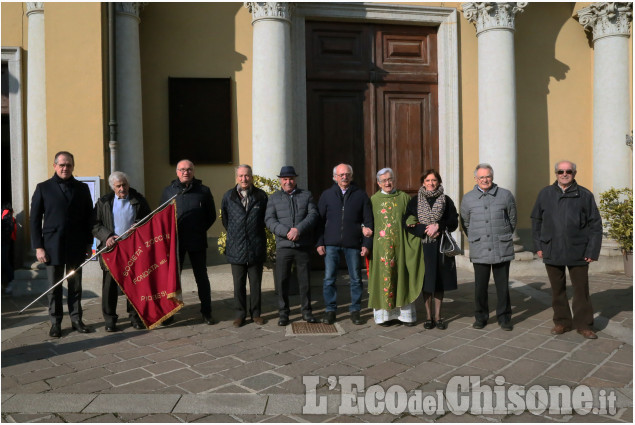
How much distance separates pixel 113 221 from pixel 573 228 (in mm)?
4772

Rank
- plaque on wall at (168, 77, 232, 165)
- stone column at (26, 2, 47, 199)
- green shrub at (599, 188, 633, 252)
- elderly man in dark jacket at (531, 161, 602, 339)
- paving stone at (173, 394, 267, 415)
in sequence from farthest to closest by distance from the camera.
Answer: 1. plaque on wall at (168, 77, 232, 165)
2. green shrub at (599, 188, 633, 252)
3. stone column at (26, 2, 47, 199)
4. elderly man in dark jacket at (531, 161, 602, 339)
5. paving stone at (173, 394, 267, 415)

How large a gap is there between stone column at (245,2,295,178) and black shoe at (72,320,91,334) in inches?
134

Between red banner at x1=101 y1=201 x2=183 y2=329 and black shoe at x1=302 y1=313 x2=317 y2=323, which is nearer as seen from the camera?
red banner at x1=101 y1=201 x2=183 y2=329

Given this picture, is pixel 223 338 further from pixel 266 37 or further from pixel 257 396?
pixel 266 37

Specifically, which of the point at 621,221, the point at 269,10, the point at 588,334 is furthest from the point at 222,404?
the point at 621,221

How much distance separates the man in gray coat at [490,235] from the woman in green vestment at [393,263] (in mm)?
619

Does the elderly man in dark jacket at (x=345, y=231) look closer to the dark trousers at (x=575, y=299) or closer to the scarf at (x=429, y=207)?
the scarf at (x=429, y=207)

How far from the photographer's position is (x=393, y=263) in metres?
5.56

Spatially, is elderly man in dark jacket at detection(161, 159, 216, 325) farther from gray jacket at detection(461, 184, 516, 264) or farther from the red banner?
gray jacket at detection(461, 184, 516, 264)

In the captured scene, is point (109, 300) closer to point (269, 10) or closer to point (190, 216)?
point (190, 216)

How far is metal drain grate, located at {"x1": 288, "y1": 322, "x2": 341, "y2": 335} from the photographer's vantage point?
5324mm

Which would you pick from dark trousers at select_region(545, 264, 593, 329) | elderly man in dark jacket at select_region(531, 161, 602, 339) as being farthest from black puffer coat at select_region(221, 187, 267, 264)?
dark trousers at select_region(545, 264, 593, 329)

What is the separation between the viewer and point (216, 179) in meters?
8.40

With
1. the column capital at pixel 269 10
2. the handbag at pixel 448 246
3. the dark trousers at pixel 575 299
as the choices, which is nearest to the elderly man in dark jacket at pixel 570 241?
the dark trousers at pixel 575 299
